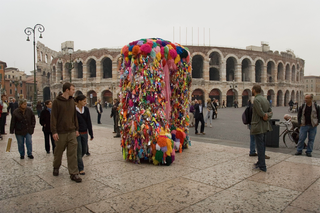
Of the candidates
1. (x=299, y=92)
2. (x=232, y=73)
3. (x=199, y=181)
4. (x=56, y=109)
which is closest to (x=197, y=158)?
(x=199, y=181)

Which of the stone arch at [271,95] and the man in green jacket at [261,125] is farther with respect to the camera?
the stone arch at [271,95]

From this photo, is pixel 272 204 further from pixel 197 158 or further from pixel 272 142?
pixel 272 142

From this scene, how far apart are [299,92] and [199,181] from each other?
186 feet

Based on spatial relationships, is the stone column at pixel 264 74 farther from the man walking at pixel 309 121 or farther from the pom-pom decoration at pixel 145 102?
the pom-pom decoration at pixel 145 102

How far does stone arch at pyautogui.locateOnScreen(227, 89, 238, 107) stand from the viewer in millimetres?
41719

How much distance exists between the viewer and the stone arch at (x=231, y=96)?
137 ft

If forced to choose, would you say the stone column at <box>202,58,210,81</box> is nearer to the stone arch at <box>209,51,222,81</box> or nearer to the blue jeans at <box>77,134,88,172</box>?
the stone arch at <box>209,51,222,81</box>

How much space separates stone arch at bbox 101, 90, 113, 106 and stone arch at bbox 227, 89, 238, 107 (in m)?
20.6

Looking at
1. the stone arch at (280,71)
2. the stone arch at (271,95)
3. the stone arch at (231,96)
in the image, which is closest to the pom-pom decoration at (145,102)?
the stone arch at (231,96)

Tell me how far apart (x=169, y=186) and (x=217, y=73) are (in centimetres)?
4139

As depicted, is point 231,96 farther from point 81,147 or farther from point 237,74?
point 81,147

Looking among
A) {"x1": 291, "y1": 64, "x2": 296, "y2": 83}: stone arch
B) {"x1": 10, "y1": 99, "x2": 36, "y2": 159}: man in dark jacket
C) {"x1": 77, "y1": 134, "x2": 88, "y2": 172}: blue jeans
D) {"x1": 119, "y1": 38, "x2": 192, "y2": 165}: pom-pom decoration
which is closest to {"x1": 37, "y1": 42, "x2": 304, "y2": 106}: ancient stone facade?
{"x1": 291, "y1": 64, "x2": 296, "y2": 83}: stone arch

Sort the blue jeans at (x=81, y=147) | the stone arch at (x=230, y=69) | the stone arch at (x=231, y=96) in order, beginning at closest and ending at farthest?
the blue jeans at (x=81, y=147)
the stone arch at (x=231, y=96)
the stone arch at (x=230, y=69)

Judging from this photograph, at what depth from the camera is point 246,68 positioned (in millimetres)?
43594
